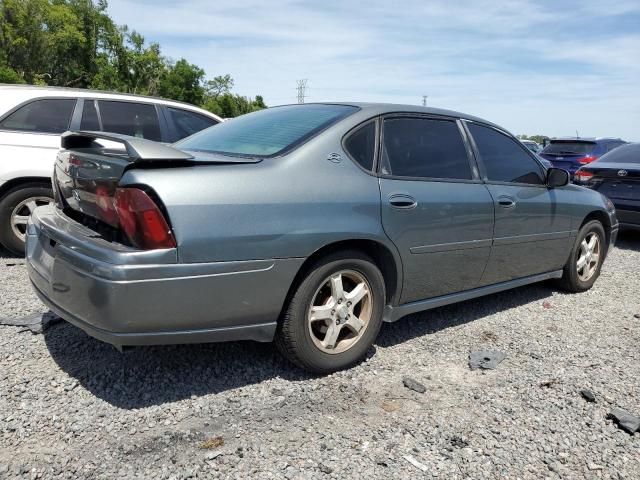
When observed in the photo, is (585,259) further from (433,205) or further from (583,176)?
(583,176)

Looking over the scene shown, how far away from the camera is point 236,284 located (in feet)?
8.73

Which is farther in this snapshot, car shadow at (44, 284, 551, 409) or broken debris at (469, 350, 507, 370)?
broken debris at (469, 350, 507, 370)

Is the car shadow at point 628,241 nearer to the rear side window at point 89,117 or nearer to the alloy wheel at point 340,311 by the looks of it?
the alloy wheel at point 340,311

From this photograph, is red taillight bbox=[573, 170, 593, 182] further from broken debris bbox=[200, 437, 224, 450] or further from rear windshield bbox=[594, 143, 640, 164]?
broken debris bbox=[200, 437, 224, 450]

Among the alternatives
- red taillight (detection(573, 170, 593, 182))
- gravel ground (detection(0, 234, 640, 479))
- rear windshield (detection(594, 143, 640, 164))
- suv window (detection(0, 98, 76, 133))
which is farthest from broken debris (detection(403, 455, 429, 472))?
rear windshield (detection(594, 143, 640, 164))

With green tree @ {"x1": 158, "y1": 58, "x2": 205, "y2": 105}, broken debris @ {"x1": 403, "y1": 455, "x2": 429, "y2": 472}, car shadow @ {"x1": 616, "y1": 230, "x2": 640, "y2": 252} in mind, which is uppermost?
green tree @ {"x1": 158, "y1": 58, "x2": 205, "y2": 105}

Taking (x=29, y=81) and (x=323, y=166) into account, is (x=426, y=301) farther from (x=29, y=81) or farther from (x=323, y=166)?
(x=29, y=81)

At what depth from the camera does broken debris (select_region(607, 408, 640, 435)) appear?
108 inches

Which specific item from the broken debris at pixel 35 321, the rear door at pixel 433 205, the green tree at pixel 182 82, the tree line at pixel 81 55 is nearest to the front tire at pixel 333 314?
the rear door at pixel 433 205

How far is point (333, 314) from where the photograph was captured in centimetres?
310

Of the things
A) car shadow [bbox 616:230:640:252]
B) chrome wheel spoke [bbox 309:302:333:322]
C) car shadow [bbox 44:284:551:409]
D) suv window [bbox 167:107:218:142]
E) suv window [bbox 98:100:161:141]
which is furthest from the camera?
car shadow [bbox 616:230:640:252]

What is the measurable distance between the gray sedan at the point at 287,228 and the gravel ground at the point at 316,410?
33cm

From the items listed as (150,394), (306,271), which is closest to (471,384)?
(306,271)

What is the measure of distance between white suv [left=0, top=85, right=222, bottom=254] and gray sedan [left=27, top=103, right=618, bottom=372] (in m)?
2.32
